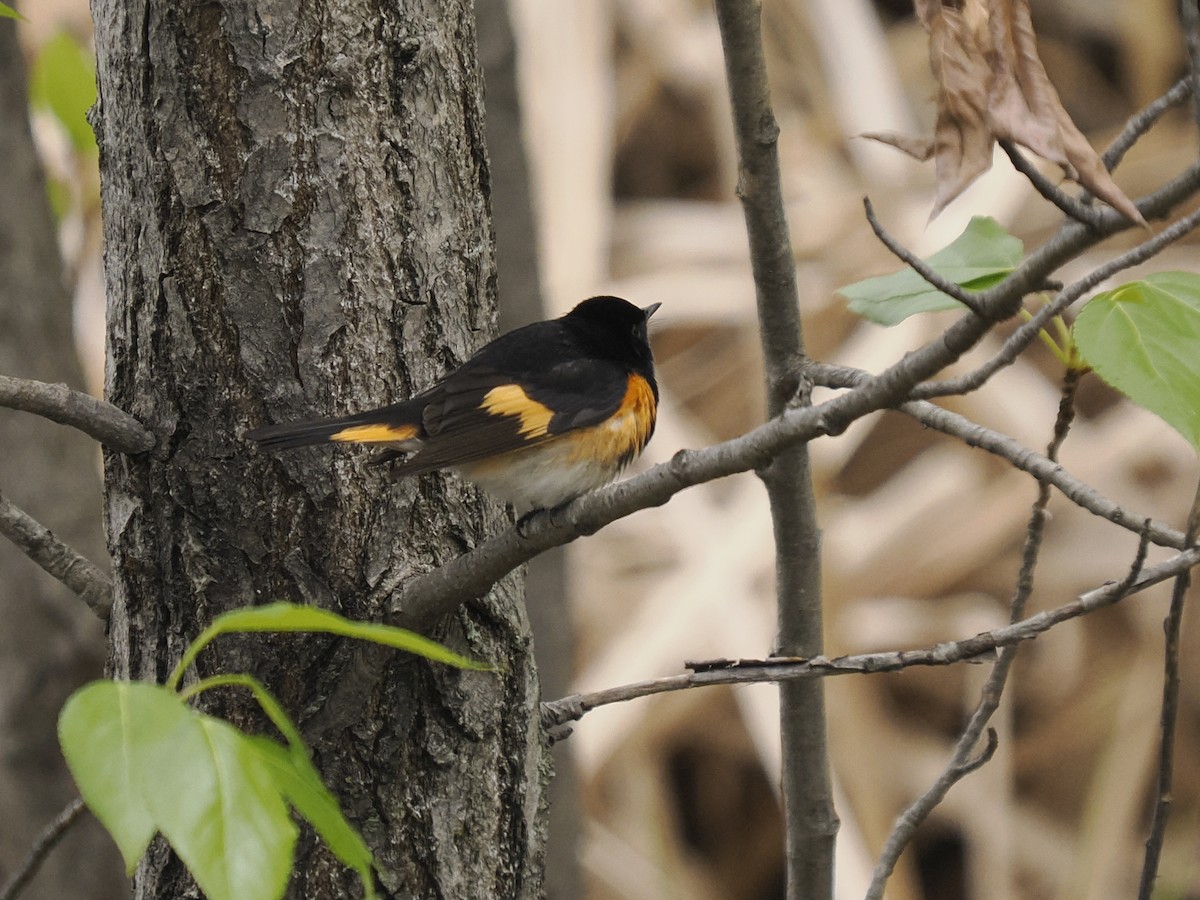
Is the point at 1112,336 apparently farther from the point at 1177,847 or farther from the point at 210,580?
the point at 1177,847

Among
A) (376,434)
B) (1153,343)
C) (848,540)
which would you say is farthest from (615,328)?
(848,540)

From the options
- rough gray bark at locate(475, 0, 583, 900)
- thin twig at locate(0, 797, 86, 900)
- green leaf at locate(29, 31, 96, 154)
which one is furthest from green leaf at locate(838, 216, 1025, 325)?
green leaf at locate(29, 31, 96, 154)

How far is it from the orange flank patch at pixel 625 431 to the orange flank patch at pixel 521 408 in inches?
3.1

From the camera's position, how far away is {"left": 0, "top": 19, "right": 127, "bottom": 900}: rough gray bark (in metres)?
2.79

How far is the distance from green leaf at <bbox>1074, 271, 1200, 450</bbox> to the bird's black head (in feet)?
Result: 4.42

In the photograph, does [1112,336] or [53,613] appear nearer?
[1112,336]

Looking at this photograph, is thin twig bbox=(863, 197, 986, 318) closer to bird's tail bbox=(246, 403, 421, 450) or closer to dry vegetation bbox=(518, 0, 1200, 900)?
bird's tail bbox=(246, 403, 421, 450)

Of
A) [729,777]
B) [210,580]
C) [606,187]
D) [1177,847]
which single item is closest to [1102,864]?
[1177,847]

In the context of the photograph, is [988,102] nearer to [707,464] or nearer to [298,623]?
[707,464]

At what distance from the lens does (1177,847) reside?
16.1ft

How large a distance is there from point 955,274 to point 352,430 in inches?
28.8

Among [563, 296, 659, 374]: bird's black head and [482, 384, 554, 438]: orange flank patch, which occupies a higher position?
[563, 296, 659, 374]: bird's black head

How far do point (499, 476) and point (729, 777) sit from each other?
3.73m

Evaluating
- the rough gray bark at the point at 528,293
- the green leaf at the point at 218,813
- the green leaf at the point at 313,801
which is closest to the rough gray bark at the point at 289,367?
the green leaf at the point at 313,801
